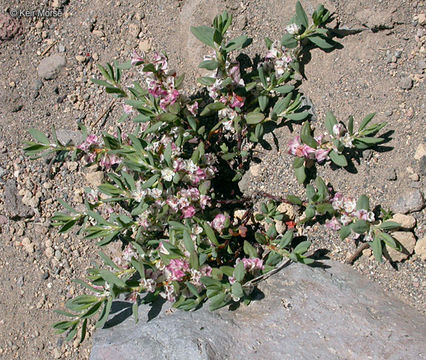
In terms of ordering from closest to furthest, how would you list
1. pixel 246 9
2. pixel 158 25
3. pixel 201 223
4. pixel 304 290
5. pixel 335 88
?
pixel 304 290, pixel 201 223, pixel 335 88, pixel 246 9, pixel 158 25

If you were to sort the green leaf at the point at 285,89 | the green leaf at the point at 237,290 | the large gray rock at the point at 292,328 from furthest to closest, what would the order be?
the green leaf at the point at 285,89
the green leaf at the point at 237,290
the large gray rock at the point at 292,328

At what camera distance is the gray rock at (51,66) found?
4.52m

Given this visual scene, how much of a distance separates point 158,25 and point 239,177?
1635 mm

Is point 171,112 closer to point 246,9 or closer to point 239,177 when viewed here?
point 239,177

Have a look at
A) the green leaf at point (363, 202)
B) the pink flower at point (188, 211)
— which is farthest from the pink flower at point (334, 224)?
the pink flower at point (188, 211)

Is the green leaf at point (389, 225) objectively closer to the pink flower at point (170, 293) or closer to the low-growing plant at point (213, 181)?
the low-growing plant at point (213, 181)

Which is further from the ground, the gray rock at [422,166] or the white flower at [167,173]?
the white flower at [167,173]

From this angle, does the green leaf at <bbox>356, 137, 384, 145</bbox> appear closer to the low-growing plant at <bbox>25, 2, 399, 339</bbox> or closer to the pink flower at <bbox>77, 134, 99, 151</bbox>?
the low-growing plant at <bbox>25, 2, 399, 339</bbox>

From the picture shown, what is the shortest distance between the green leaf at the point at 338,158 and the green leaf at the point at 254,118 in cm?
58

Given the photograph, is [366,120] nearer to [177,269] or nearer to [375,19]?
[375,19]

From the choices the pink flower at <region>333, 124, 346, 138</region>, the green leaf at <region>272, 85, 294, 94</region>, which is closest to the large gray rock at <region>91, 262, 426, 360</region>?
the pink flower at <region>333, 124, 346, 138</region>

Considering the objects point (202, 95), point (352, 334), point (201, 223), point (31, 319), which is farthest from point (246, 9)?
point (31, 319)

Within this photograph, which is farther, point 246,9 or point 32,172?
point 32,172

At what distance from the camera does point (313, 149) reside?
3.44m
